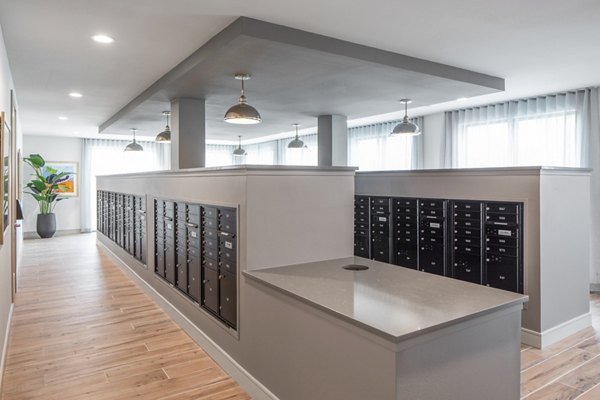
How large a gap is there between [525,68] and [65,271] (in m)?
6.49

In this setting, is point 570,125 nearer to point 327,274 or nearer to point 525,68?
point 525,68

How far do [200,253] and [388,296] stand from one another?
1857 millimetres

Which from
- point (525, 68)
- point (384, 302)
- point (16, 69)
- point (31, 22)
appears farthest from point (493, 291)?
point (16, 69)

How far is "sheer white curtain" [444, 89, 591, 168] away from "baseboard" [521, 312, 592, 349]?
2580 millimetres

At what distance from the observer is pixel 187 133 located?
521 centimetres

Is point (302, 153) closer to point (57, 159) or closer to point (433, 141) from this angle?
point (433, 141)

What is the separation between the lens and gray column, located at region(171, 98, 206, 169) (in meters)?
5.12

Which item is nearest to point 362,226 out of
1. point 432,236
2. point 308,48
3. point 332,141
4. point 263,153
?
point 432,236

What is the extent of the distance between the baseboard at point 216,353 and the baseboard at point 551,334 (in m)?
2.33

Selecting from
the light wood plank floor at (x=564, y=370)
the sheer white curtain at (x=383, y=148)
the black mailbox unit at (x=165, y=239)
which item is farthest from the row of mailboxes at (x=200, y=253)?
the sheer white curtain at (x=383, y=148)

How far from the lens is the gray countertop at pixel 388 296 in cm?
167

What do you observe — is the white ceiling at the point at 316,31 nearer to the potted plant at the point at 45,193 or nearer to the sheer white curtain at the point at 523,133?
the sheer white curtain at the point at 523,133

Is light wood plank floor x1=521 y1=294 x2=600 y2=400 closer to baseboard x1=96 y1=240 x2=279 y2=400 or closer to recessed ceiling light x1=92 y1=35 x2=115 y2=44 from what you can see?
baseboard x1=96 y1=240 x2=279 y2=400

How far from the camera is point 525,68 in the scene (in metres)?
4.33
